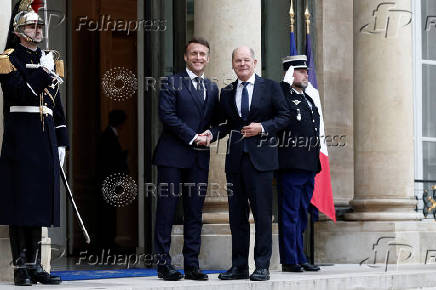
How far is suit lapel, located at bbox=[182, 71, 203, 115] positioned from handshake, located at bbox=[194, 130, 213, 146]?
0.29 meters

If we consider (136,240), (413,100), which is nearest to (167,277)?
(136,240)

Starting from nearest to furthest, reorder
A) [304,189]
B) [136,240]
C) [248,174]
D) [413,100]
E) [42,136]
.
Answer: [42,136] < [248,174] < [304,189] < [136,240] < [413,100]

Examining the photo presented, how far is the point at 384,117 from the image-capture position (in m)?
15.6

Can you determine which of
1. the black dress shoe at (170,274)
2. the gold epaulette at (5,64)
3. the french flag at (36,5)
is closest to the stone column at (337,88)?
the black dress shoe at (170,274)

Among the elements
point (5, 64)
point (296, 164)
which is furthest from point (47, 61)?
point (296, 164)

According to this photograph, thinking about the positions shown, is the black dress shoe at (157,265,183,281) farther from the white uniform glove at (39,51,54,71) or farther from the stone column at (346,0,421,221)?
the stone column at (346,0,421,221)

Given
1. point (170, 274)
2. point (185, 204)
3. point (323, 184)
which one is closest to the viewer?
point (170, 274)

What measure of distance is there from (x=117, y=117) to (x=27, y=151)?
543 cm

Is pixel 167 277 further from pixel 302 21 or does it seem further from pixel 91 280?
pixel 302 21

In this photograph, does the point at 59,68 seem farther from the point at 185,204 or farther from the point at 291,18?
the point at 291,18

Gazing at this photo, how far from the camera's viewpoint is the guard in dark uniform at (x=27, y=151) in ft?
35.4

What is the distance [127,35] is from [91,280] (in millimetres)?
4901

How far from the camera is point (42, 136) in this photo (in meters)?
10.9

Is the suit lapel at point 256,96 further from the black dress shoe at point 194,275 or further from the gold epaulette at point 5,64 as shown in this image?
the gold epaulette at point 5,64
